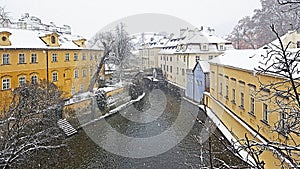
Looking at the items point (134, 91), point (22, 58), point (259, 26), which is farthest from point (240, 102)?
point (259, 26)

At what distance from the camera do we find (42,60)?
17234 mm

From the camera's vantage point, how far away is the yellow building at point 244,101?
8289 mm

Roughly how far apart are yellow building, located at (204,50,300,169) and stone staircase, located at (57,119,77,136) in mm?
6781

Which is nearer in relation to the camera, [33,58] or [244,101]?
[244,101]

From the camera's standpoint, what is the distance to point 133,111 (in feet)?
60.8

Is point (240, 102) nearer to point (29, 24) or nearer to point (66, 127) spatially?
point (66, 127)

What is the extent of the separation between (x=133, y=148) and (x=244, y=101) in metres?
4.44

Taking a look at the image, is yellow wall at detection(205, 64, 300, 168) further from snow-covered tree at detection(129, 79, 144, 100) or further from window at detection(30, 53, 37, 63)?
window at detection(30, 53, 37, 63)

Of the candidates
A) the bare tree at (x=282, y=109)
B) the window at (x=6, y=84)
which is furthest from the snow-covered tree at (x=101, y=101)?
the bare tree at (x=282, y=109)

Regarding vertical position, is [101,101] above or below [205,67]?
below

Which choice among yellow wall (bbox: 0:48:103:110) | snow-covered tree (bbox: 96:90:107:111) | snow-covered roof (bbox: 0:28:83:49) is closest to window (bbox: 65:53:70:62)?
yellow wall (bbox: 0:48:103:110)

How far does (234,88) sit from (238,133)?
2.01m

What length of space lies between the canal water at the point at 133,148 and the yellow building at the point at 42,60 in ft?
12.4

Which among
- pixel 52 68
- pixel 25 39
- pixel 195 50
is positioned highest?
pixel 195 50
